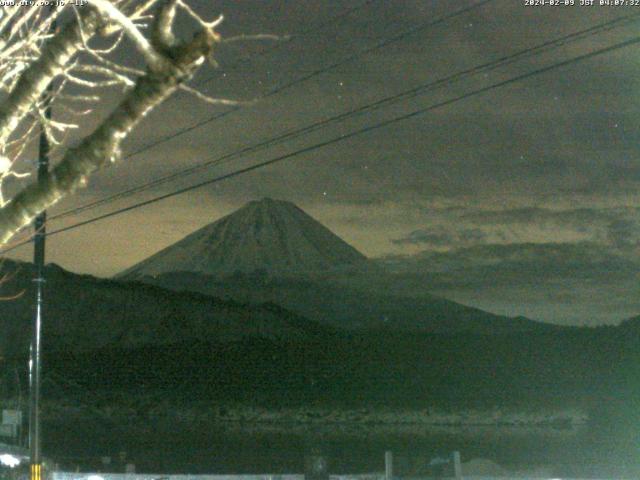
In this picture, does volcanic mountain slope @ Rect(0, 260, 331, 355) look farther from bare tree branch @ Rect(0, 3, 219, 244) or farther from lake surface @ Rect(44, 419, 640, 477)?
bare tree branch @ Rect(0, 3, 219, 244)

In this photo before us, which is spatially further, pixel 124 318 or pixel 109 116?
pixel 124 318

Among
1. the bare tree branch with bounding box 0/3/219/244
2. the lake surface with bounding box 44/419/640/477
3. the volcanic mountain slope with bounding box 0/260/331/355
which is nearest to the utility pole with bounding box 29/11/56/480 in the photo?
the lake surface with bounding box 44/419/640/477

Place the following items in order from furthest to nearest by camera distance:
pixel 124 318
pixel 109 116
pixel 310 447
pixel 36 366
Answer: pixel 124 318, pixel 310 447, pixel 36 366, pixel 109 116

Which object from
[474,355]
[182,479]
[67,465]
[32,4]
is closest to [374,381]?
[474,355]

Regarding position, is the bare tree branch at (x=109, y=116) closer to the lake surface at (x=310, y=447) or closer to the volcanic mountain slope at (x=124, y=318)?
the lake surface at (x=310, y=447)

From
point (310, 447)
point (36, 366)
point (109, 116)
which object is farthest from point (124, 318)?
point (109, 116)

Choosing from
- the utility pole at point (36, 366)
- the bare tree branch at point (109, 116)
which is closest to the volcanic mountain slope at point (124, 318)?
the utility pole at point (36, 366)

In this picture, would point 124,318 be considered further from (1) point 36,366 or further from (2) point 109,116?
(2) point 109,116

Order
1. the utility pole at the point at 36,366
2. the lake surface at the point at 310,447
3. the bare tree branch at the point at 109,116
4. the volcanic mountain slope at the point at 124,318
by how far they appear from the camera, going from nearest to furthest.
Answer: the bare tree branch at the point at 109,116
the utility pole at the point at 36,366
the lake surface at the point at 310,447
the volcanic mountain slope at the point at 124,318
